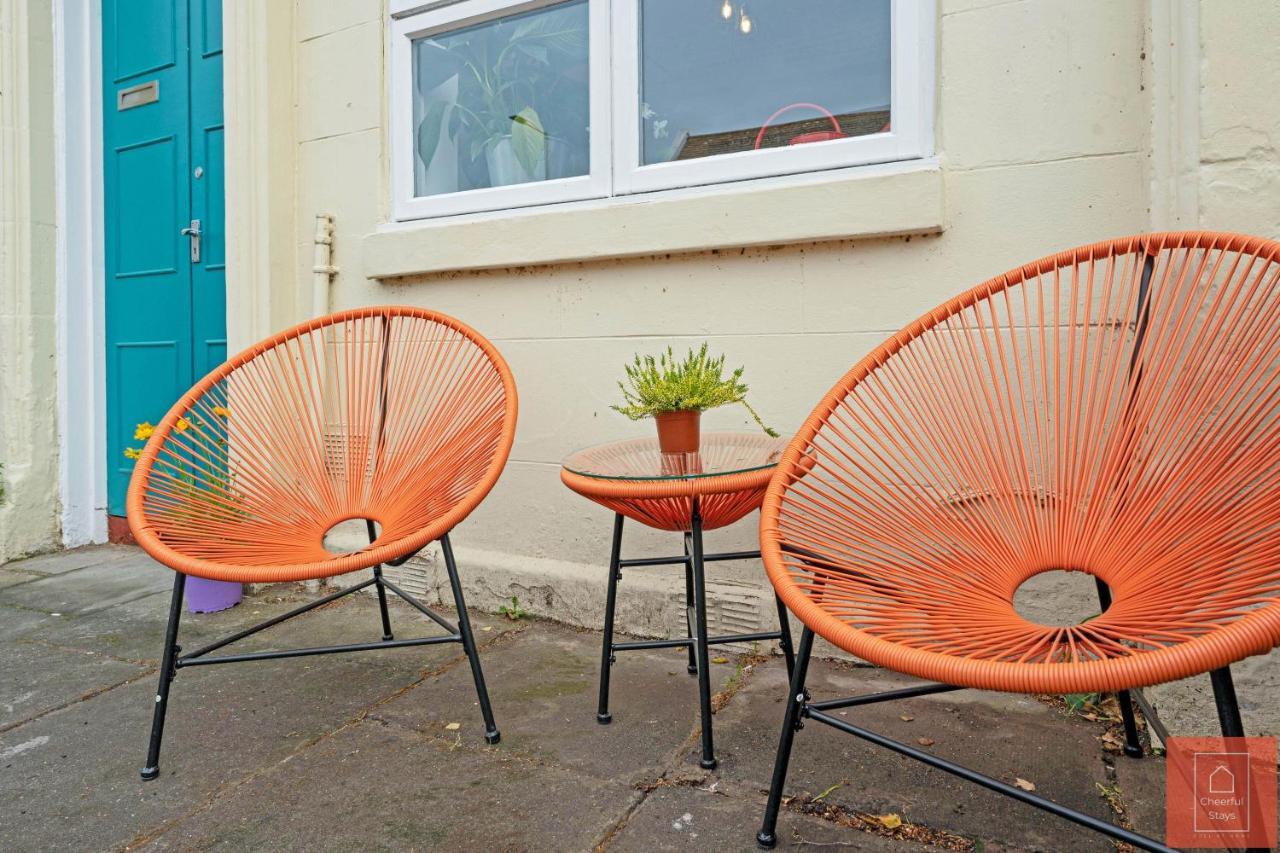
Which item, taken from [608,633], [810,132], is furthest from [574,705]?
[810,132]

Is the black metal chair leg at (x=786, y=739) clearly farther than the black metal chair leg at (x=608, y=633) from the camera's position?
No

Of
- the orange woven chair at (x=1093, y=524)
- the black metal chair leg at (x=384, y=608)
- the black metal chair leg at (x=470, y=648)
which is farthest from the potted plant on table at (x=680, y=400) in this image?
the black metal chair leg at (x=384, y=608)

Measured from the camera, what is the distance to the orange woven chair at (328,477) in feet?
4.67

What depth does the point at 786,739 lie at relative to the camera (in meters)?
1.14

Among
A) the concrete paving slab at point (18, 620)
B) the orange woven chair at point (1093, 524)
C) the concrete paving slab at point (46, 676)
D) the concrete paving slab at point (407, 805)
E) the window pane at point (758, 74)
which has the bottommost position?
the concrete paving slab at point (407, 805)

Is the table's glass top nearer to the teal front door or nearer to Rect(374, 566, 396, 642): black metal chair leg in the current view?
Rect(374, 566, 396, 642): black metal chair leg

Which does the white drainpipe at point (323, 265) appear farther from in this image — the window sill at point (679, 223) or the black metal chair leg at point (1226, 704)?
the black metal chair leg at point (1226, 704)

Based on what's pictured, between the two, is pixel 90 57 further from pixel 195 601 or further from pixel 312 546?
pixel 312 546

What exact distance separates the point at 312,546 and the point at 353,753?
0.40 metres

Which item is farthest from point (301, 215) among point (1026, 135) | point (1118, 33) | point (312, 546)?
point (1118, 33)

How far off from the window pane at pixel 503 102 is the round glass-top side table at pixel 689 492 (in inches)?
41.0

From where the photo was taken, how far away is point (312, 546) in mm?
1599

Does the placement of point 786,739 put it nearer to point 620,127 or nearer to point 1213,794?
point 1213,794

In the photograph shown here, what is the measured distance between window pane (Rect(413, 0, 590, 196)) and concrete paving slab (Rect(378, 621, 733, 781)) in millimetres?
1300
